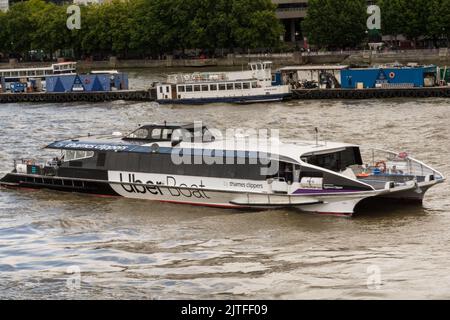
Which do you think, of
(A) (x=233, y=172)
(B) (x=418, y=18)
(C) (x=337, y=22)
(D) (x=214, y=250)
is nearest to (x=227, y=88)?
(B) (x=418, y=18)

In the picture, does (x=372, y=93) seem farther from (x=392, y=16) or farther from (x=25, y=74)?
(x=392, y=16)

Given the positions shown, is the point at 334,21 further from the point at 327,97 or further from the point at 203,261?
the point at 203,261

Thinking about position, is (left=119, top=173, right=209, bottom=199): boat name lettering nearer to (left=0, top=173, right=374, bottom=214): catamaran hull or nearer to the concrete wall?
(left=0, top=173, right=374, bottom=214): catamaran hull

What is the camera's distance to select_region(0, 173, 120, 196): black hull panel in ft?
119

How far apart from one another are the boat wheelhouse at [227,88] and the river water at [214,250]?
3434cm

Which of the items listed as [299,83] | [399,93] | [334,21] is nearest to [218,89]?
[299,83]

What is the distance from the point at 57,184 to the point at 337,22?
80.7m

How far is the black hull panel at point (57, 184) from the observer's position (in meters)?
36.3

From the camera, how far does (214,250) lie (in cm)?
2805

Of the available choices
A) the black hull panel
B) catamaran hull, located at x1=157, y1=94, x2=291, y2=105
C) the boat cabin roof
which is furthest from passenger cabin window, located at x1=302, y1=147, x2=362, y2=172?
catamaran hull, located at x1=157, y1=94, x2=291, y2=105

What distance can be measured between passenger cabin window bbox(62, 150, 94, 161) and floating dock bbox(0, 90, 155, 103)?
46363mm

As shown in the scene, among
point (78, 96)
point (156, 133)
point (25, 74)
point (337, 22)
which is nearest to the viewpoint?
point (156, 133)

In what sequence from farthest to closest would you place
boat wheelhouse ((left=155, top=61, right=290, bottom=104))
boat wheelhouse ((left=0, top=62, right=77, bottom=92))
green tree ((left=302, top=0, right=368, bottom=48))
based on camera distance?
1. green tree ((left=302, top=0, right=368, bottom=48))
2. boat wheelhouse ((left=0, top=62, right=77, bottom=92))
3. boat wheelhouse ((left=155, top=61, right=290, bottom=104))

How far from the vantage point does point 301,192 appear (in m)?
31.7
